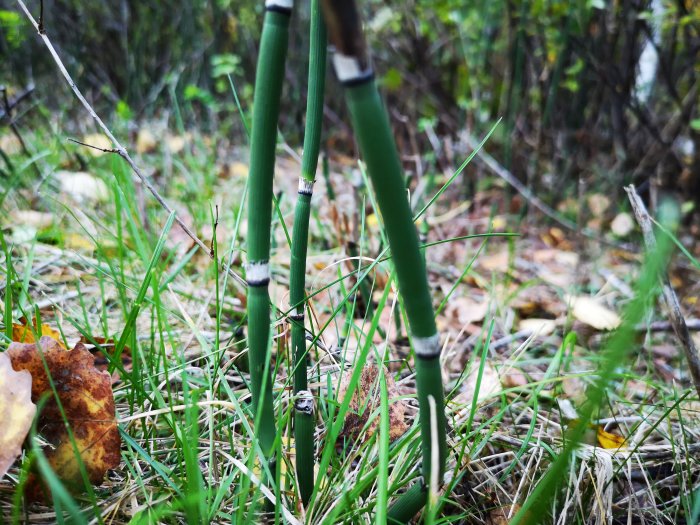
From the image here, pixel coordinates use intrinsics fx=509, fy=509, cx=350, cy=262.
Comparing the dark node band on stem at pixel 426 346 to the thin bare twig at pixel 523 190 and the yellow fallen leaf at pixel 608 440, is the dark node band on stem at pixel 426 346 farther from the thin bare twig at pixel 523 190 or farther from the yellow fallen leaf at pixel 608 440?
the thin bare twig at pixel 523 190

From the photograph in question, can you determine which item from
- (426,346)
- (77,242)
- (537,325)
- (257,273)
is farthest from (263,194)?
(77,242)

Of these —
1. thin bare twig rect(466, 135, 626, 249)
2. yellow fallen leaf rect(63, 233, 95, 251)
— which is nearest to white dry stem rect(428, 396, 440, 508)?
yellow fallen leaf rect(63, 233, 95, 251)

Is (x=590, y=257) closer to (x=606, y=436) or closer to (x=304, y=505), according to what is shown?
(x=606, y=436)

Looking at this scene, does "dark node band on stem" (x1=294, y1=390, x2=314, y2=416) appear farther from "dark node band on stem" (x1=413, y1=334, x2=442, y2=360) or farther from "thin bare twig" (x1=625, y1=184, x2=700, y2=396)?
"thin bare twig" (x1=625, y1=184, x2=700, y2=396)

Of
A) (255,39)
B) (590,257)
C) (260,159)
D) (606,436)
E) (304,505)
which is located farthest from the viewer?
(255,39)

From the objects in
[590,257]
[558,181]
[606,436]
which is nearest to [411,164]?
[558,181]

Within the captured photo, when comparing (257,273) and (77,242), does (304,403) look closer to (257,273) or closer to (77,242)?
Answer: (257,273)
